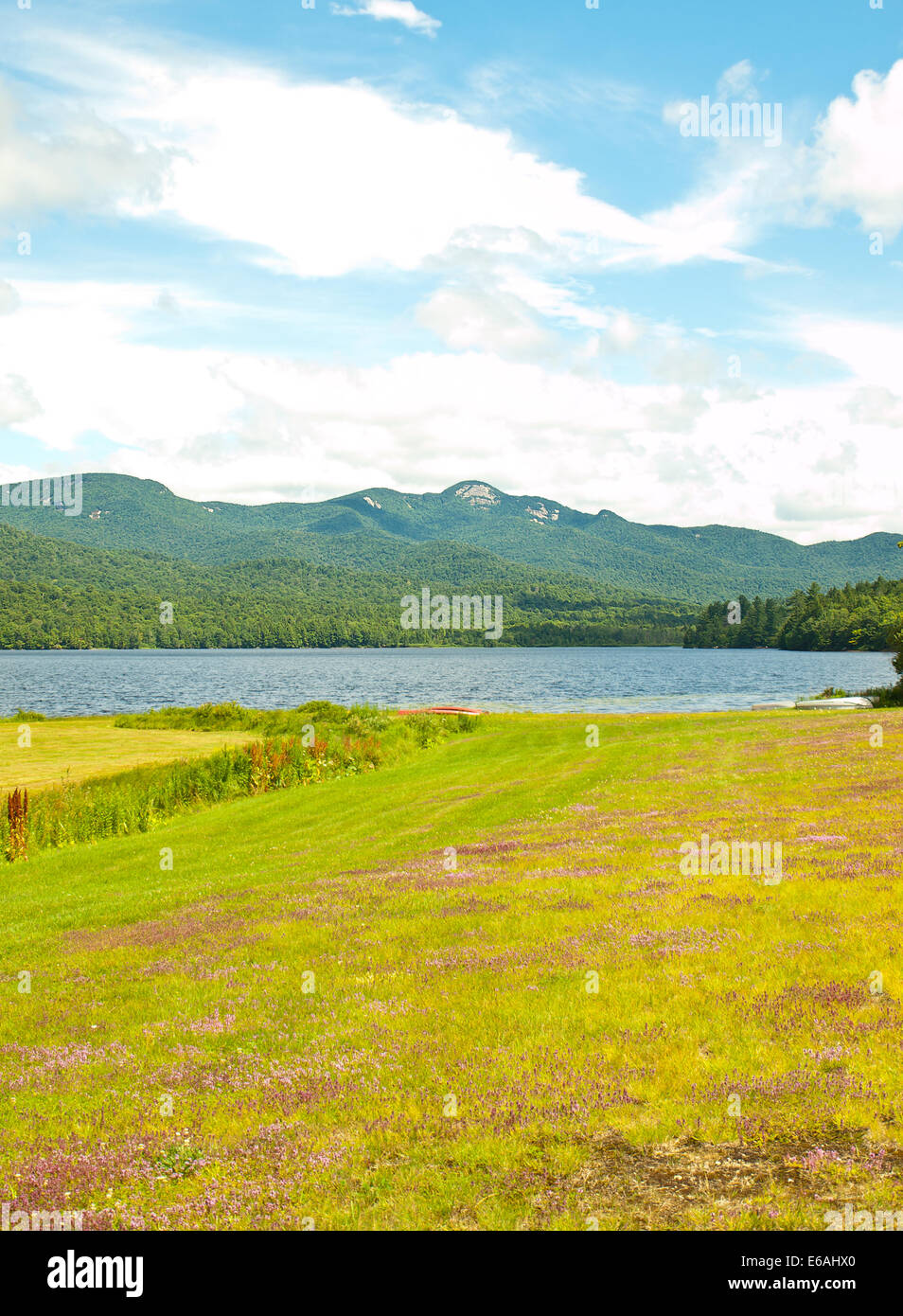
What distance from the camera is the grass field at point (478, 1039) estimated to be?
7.34 meters

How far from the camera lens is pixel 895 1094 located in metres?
8.23

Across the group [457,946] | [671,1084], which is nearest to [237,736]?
[457,946]

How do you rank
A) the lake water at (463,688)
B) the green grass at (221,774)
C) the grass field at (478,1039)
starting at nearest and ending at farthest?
1. the grass field at (478,1039)
2. the green grass at (221,774)
3. the lake water at (463,688)

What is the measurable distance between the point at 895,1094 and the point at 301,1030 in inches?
269

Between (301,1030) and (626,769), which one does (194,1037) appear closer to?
(301,1030)

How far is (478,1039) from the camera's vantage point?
1010 cm

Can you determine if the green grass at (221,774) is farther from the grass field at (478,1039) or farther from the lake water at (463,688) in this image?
the lake water at (463,688)

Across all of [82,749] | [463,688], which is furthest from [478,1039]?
[463,688]

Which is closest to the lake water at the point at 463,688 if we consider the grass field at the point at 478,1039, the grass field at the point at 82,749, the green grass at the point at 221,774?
the grass field at the point at 82,749

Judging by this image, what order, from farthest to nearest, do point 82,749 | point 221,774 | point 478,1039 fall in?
point 82,749 → point 221,774 → point 478,1039

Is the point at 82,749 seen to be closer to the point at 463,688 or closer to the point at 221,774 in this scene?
the point at 221,774

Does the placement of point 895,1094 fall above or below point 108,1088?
above

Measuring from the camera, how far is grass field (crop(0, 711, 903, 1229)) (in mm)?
7344
